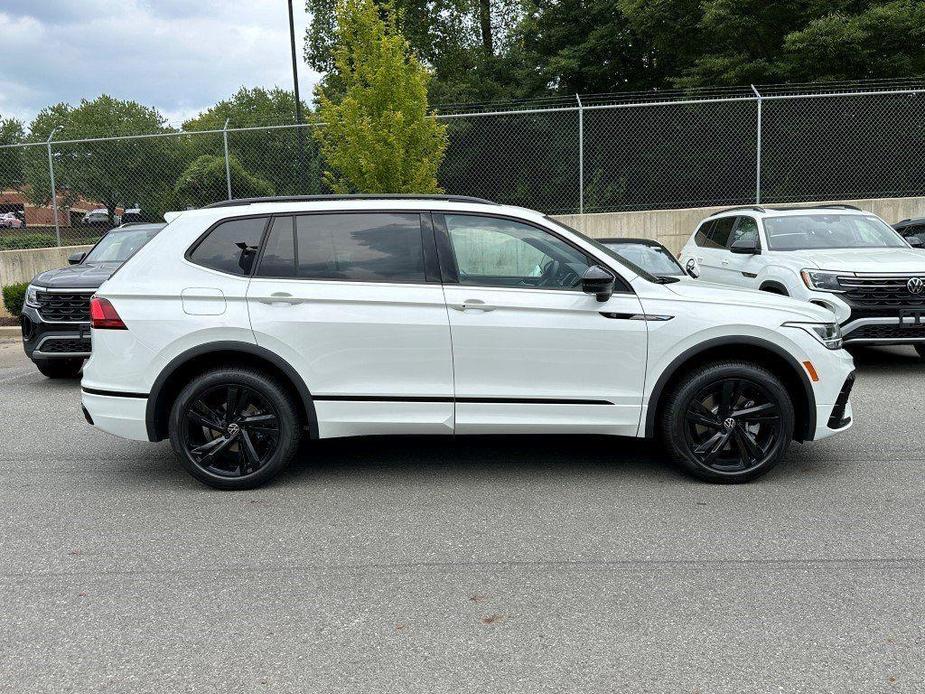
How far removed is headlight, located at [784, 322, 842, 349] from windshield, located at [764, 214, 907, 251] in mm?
4588

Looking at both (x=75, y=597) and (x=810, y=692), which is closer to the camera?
(x=810, y=692)

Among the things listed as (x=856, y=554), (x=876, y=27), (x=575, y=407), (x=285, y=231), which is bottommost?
(x=856, y=554)

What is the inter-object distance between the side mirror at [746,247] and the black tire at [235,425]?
6.35 metres

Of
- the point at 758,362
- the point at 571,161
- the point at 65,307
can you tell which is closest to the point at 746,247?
the point at 758,362

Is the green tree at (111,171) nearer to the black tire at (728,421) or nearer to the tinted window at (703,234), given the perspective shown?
the tinted window at (703,234)

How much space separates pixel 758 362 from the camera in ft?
16.7

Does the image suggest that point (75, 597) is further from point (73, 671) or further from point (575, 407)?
point (575, 407)

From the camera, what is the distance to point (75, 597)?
11.8ft

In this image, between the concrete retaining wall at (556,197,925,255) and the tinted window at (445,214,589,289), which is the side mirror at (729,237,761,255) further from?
the concrete retaining wall at (556,197,925,255)

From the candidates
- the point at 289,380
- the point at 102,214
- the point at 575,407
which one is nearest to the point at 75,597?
the point at 289,380

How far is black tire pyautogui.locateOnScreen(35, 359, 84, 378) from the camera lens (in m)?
9.42

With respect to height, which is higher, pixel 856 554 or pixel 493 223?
pixel 493 223

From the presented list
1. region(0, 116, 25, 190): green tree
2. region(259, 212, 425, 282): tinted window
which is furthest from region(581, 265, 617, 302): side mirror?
region(0, 116, 25, 190): green tree

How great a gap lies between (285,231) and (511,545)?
2.43m
